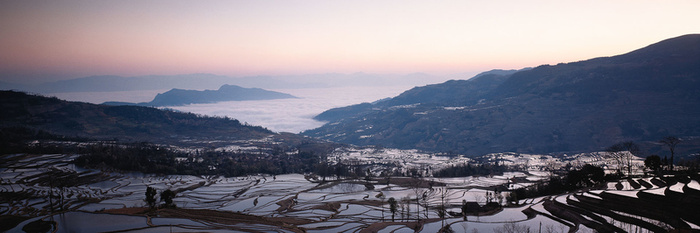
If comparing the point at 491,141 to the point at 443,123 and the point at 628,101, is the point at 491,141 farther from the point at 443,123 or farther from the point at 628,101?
the point at 628,101

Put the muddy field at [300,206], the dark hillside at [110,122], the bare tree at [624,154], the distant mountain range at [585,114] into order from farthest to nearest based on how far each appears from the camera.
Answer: the distant mountain range at [585,114] < the dark hillside at [110,122] < the bare tree at [624,154] < the muddy field at [300,206]

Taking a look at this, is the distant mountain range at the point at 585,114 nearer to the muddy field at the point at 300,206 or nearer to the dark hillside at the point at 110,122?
the dark hillside at the point at 110,122

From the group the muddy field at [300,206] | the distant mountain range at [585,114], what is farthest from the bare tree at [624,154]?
the distant mountain range at [585,114]

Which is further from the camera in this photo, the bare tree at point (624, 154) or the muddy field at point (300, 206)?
the bare tree at point (624, 154)

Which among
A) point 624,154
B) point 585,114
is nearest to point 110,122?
point 624,154

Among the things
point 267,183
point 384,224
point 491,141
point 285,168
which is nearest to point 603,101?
point 491,141

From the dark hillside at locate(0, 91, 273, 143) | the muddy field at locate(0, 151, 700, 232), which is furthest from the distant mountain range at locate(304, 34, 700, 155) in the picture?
the muddy field at locate(0, 151, 700, 232)

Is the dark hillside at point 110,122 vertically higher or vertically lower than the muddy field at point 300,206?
higher

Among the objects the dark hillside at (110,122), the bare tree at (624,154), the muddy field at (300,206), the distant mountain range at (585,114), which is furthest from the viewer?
the distant mountain range at (585,114)
